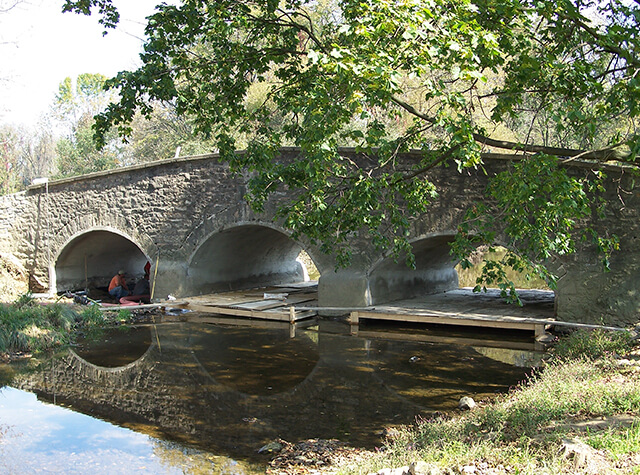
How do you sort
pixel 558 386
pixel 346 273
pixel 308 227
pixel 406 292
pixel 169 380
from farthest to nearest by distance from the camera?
pixel 406 292 → pixel 346 273 → pixel 169 380 → pixel 308 227 → pixel 558 386

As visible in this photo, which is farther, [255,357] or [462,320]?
[462,320]

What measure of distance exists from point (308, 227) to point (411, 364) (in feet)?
9.57

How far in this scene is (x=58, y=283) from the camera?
15.6 meters

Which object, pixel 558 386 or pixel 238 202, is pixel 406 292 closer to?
pixel 238 202

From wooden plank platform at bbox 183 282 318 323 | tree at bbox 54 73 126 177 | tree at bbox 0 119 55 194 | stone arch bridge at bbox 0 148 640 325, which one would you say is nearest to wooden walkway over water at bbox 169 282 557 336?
wooden plank platform at bbox 183 282 318 323

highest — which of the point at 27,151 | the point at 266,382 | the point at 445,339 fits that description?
the point at 27,151

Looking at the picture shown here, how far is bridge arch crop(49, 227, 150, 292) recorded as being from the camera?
50.7 ft

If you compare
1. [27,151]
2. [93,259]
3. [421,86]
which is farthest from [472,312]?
[27,151]

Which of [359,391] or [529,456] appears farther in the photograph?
[359,391]

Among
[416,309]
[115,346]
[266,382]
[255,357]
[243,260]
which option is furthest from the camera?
[243,260]

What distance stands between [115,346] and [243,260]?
559cm

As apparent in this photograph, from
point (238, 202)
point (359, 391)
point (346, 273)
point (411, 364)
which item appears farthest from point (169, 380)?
point (238, 202)

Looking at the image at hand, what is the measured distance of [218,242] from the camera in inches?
550

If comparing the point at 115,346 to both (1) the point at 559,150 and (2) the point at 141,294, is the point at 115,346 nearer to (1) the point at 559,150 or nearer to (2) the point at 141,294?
(2) the point at 141,294
